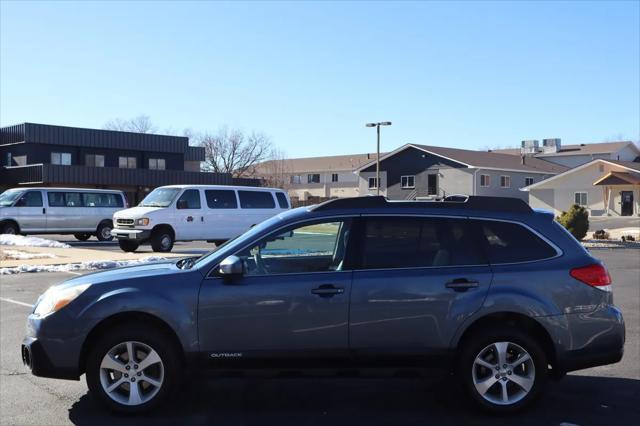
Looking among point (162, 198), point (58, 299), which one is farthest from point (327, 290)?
point (162, 198)

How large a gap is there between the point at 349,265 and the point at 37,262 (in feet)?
45.2

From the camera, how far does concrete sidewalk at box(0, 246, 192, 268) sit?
16.8 metres

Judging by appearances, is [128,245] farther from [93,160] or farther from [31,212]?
[93,160]

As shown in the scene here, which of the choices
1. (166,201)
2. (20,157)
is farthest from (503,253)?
(20,157)

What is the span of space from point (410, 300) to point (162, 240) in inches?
613

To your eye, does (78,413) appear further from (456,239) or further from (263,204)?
(263,204)

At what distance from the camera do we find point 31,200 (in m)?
24.8

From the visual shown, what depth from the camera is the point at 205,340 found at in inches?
203

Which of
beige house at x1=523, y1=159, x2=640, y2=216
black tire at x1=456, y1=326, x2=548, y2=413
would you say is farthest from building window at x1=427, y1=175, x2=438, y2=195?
black tire at x1=456, y1=326, x2=548, y2=413

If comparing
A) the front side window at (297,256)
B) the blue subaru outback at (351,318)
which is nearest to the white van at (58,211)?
the blue subaru outback at (351,318)

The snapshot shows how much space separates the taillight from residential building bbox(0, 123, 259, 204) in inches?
1652

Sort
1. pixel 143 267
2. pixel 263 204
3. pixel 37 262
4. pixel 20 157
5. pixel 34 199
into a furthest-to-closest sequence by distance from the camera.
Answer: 1. pixel 20 157
2. pixel 34 199
3. pixel 263 204
4. pixel 37 262
5. pixel 143 267

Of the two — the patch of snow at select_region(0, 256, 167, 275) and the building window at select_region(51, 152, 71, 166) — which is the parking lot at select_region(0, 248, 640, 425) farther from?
the building window at select_region(51, 152, 71, 166)

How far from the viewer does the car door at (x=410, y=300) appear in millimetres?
5168
